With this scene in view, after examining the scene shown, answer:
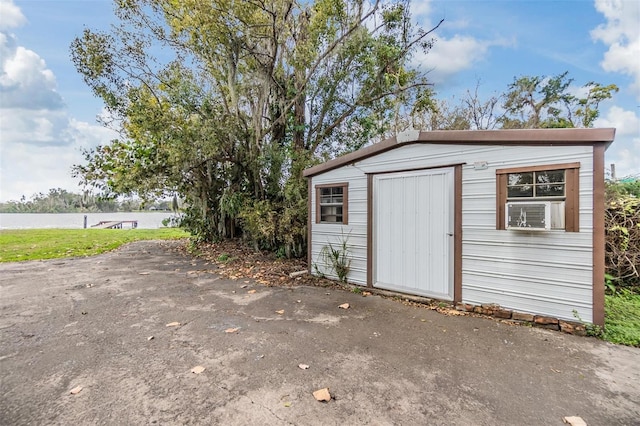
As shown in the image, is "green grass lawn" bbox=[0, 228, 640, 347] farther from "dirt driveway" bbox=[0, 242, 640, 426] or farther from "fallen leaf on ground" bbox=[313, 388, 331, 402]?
"fallen leaf on ground" bbox=[313, 388, 331, 402]

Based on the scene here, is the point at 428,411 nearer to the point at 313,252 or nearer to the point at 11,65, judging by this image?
the point at 313,252

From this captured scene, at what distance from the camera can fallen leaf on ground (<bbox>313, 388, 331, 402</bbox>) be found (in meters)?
2.05

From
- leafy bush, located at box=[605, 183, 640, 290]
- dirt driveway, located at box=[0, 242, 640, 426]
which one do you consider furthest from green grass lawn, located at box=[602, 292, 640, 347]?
leafy bush, located at box=[605, 183, 640, 290]

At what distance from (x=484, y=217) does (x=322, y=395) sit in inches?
122

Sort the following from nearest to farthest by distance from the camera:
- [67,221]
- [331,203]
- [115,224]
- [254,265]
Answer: [331,203]
[254,265]
[115,224]
[67,221]

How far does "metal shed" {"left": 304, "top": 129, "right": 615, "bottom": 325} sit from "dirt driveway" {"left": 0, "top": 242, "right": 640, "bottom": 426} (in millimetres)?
515

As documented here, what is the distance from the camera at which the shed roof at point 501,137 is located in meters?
3.16

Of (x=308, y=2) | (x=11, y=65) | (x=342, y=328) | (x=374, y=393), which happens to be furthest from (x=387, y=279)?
(x=11, y=65)

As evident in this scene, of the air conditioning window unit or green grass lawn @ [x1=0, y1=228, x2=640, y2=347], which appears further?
the air conditioning window unit

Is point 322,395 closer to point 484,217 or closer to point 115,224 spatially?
point 484,217

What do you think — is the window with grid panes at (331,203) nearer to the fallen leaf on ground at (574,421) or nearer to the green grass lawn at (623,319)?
the green grass lawn at (623,319)

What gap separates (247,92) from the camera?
7910 millimetres

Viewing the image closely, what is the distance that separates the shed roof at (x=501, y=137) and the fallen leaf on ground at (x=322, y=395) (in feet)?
11.6

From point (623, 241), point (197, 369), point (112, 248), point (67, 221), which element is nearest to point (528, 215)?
point (623, 241)
